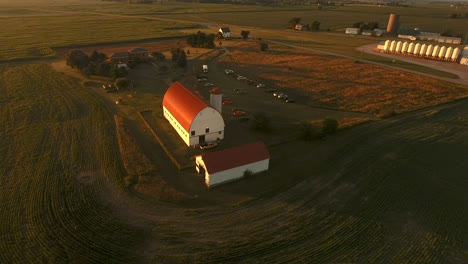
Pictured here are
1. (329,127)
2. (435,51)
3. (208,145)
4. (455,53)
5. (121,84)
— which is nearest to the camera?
(208,145)

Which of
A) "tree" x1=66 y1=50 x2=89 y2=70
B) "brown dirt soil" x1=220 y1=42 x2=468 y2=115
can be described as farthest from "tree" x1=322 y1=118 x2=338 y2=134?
"tree" x1=66 y1=50 x2=89 y2=70

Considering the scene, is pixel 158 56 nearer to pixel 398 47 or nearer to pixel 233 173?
pixel 233 173

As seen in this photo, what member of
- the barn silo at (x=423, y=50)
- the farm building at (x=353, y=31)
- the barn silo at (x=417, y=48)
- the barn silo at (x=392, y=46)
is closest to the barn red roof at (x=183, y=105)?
the barn silo at (x=392, y=46)

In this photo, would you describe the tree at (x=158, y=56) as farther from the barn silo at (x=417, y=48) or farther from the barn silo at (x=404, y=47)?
the barn silo at (x=417, y=48)

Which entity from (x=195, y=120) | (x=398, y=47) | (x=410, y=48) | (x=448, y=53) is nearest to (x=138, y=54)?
(x=195, y=120)

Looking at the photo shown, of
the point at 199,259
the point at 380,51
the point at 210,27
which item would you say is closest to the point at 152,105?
the point at 199,259

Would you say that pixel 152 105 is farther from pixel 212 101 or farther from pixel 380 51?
pixel 380 51
